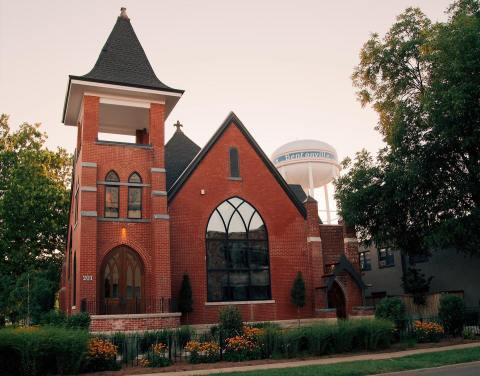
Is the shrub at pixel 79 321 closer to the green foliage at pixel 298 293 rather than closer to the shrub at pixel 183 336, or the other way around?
the shrub at pixel 183 336

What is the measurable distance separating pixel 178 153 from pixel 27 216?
13.9 metres

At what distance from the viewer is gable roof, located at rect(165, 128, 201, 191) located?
96.3 feet

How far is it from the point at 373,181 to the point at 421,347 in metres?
10.7

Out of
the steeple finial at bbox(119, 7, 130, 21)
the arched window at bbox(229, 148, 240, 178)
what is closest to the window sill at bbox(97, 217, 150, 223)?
the arched window at bbox(229, 148, 240, 178)

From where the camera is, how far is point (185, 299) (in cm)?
2419

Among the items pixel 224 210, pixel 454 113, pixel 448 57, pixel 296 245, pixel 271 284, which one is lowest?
pixel 271 284

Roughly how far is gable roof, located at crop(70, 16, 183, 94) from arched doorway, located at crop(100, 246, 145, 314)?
7.95 meters

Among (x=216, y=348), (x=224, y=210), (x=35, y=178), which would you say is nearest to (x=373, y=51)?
(x=224, y=210)

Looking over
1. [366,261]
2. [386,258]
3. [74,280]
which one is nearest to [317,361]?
[74,280]

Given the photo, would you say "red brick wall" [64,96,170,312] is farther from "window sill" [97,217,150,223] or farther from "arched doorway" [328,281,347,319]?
"arched doorway" [328,281,347,319]

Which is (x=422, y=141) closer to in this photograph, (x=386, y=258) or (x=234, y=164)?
(x=234, y=164)

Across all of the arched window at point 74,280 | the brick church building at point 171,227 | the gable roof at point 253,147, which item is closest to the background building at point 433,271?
the brick church building at point 171,227

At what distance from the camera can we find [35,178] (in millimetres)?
38562

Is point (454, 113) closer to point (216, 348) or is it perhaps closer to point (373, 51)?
point (373, 51)
